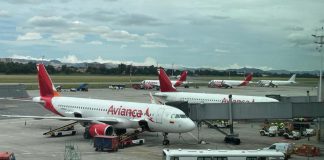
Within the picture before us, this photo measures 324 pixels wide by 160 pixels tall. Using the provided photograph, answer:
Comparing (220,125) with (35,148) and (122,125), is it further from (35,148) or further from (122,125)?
(35,148)

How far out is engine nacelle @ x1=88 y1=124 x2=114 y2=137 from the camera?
139 feet

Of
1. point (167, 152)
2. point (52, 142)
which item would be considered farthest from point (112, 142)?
point (167, 152)

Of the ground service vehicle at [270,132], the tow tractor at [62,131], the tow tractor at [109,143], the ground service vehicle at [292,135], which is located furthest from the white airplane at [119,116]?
the ground service vehicle at [292,135]

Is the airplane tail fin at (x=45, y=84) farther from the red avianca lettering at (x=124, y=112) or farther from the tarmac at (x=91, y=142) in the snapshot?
the red avianca lettering at (x=124, y=112)

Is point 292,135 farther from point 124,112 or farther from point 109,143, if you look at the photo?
point 109,143

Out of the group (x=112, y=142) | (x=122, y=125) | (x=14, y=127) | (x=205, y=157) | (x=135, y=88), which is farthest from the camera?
(x=135, y=88)

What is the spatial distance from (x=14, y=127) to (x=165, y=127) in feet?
79.4

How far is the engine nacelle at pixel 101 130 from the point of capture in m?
42.5

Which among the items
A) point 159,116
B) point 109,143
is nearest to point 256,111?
point 159,116

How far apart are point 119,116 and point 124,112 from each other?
2.86 ft

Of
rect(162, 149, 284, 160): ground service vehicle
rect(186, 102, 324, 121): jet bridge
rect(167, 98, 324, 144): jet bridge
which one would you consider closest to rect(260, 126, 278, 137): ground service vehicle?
rect(167, 98, 324, 144): jet bridge

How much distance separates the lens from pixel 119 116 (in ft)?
152

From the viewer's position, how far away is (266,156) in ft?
90.9

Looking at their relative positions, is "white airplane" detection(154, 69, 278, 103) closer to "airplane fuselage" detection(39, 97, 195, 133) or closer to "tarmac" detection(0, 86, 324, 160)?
"tarmac" detection(0, 86, 324, 160)
